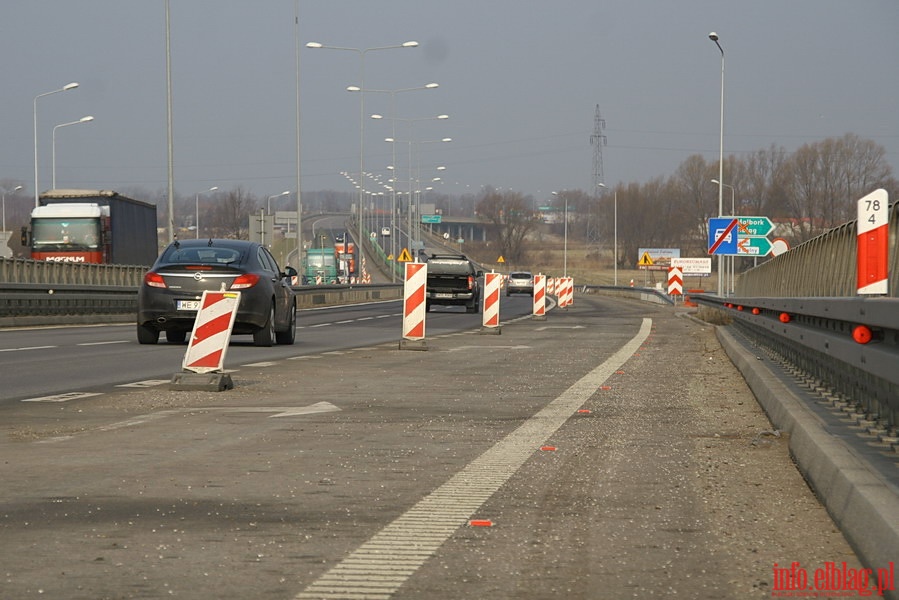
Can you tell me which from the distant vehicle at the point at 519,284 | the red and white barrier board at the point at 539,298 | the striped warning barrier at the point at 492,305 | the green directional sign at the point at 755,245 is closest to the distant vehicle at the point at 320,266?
the distant vehicle at the point at 519,284

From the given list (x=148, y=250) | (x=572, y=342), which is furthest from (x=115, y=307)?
(x=148, y=250)

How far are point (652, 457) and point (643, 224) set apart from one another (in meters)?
134

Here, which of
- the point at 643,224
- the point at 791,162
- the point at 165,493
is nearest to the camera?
the point at 165,493

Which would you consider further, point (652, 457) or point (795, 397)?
point (795, 397)

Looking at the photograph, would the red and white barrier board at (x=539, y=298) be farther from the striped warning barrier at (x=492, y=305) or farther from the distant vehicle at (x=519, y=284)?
the distant vehicle at (x=519, y=284)

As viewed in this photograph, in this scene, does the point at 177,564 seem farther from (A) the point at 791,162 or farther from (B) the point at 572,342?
(A) the point at 791,162

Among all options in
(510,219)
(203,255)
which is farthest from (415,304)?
(510,219)

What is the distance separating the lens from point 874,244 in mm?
8117

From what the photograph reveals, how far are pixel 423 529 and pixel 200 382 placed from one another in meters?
7.17

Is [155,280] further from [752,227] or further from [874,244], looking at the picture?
[752,227]

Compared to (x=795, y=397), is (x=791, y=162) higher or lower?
higher

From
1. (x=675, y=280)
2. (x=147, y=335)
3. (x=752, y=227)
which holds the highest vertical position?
(x=752, y=227)

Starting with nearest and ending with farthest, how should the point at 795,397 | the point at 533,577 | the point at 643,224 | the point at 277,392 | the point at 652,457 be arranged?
the point at 533,577
the point at 652,457
the point at 795,397
the point at 277,392
the point at 643,224

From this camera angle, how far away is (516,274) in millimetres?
85375
